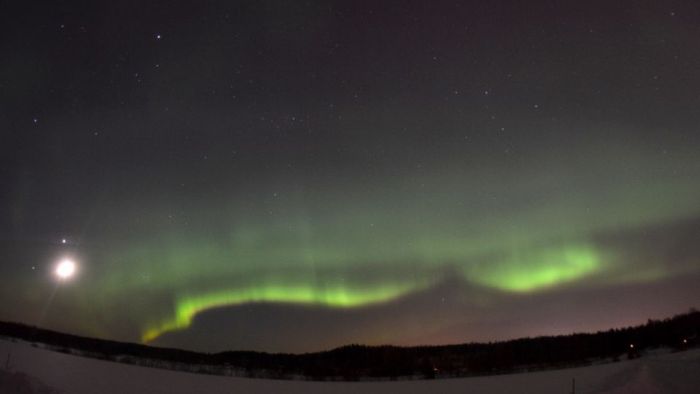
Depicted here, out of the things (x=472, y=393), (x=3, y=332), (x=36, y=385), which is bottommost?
(x=472, y=393)

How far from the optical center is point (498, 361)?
2453 cm

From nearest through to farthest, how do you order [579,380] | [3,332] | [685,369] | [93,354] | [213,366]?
[685,369]
[579,380]
[213,366]
[93,354]
[3,332]

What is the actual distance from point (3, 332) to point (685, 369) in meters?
33.0

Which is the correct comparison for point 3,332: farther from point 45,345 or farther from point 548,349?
point 548,349

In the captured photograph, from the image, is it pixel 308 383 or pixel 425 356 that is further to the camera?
pixel 425 356

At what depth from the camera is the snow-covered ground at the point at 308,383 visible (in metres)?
19.7

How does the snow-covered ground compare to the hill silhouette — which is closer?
the snow-covered ground

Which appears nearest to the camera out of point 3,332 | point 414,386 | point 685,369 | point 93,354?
point 685,369

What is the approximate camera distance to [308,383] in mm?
24672

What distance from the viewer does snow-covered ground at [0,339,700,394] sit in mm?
19672

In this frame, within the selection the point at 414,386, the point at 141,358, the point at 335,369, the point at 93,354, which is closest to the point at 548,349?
the point at 414,386

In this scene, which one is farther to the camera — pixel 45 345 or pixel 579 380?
pixel 45 345

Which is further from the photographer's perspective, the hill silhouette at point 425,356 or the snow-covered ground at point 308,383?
the hill silhouette at point 425,356

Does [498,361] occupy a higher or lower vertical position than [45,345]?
lower
